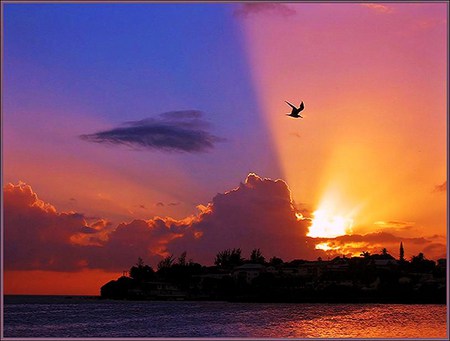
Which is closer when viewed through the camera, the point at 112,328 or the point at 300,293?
the point at 112,328

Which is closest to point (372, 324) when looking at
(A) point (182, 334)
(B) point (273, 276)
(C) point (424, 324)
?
(C) point (424, 324)

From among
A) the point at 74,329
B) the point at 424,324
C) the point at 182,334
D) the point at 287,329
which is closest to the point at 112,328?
the point at 74,329

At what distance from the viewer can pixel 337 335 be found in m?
26.0

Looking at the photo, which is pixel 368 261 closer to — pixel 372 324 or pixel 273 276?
pixel 273 276

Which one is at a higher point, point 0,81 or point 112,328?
point 0,81

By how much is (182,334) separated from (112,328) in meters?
4.45

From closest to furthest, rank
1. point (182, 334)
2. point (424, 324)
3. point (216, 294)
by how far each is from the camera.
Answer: point (182, 334) → point (424, 324) → point (216, 294)

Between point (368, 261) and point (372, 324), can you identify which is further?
point (368, 261)

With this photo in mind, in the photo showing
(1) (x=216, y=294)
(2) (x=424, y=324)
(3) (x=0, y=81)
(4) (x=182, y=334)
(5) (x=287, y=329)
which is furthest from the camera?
(1) (x=216, y=294)

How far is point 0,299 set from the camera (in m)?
9.85

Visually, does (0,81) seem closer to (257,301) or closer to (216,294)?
(257,301)

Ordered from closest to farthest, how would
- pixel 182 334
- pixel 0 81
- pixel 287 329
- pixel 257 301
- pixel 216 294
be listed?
1. pixel 0 81
2. pixel 182 334
3. pixel 287 329
4. pixel 257 301
5. pixel 216 294

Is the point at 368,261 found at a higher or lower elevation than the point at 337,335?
higher

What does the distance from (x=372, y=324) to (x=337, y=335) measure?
538 cm
